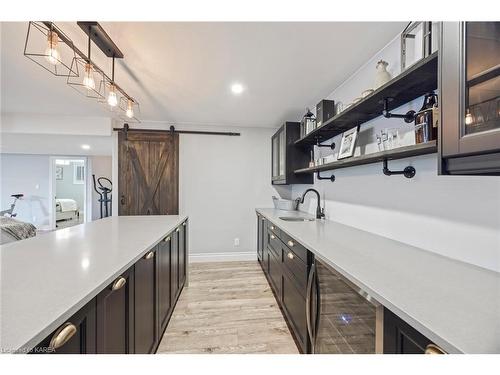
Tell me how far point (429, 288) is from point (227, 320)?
5.98ft

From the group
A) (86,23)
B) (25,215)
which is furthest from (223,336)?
(25,215)

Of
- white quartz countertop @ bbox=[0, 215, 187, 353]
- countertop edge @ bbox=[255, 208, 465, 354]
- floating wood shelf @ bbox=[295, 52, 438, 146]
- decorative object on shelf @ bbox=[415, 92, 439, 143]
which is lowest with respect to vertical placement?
countertop edge @ bbox=[255, 208, 465, 354]

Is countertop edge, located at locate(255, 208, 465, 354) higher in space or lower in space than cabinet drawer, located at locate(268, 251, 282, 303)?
higher

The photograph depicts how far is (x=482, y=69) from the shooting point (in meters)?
0.76

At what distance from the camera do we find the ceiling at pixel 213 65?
5.14 ft

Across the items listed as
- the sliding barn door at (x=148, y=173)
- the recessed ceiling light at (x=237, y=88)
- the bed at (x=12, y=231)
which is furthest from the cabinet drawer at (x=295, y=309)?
the bed at (x=12, y=231)

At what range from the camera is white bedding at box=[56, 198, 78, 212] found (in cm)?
711

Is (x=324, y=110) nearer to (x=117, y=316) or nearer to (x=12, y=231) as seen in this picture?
(x=117, y=316)

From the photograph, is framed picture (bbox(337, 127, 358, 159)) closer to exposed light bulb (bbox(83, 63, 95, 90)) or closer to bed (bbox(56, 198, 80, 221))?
exposed light bulb (bbox(83, 63, 95, 90))

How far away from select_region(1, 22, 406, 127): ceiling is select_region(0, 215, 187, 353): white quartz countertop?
148 cm

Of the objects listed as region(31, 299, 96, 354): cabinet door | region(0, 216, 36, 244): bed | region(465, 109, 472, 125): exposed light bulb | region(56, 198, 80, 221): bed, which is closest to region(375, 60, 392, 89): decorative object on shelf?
region(465, 109, 472, 125): exposed light bulb

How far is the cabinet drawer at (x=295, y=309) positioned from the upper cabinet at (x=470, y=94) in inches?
50.0

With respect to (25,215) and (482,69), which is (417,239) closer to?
(482,69)

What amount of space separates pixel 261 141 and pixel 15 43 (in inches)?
125
